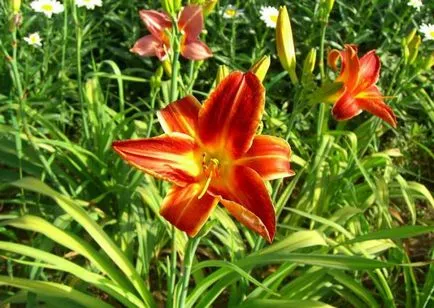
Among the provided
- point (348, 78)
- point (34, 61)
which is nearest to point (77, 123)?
point (34, 61)

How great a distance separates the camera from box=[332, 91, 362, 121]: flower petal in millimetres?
1434

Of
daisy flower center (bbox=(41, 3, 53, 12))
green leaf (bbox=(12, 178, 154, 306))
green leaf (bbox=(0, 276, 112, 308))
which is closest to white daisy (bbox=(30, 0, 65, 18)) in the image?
daisy flower center (bbox=(41, 3, 53, 12))

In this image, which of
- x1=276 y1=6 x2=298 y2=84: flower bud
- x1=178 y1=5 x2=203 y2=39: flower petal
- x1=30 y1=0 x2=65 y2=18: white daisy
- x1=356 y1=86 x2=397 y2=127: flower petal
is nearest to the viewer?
x1=276 y1=6 x2=298 y2=84: flower bud

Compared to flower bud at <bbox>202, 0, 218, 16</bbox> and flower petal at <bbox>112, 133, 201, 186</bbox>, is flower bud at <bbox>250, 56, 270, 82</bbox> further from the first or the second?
flower bud at <bbox>202, 0, 218, 16</bbox>

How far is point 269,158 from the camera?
1153 mm

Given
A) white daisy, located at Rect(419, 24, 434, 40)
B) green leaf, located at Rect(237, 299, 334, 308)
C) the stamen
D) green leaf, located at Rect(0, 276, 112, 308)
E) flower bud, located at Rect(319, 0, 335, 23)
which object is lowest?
green leaf, located at Rect(237, 299, 334, 308)

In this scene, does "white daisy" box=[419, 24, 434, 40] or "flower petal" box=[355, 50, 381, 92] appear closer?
"flower petal" box=[355, 50, 381, 92]

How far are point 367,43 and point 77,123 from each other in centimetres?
173

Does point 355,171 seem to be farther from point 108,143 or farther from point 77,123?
point 77,123

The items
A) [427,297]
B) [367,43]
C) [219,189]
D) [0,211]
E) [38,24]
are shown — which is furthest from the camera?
[367,43]

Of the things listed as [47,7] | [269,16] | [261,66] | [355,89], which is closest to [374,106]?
[355,89]

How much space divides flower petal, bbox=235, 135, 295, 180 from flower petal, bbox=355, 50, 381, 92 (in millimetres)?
465

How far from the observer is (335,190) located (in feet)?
7.88

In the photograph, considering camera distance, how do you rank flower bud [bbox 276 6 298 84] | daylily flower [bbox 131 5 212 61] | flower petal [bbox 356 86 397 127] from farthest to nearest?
1. daylily flower [bbox 131 5 212 61]
2. flower petal [bbox 356 86 397 127]
3. flower bud [bbox 276 6 298 84]
